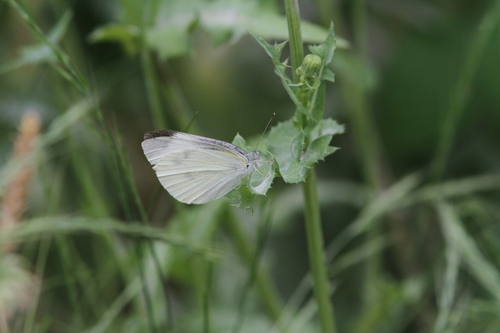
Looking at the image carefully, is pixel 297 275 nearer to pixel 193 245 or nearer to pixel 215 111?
pixel 215 111

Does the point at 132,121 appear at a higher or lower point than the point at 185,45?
higher

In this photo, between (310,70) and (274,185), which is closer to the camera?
(310,70)

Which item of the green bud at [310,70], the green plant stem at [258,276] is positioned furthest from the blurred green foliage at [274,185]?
Result: the green bud at [310,70]

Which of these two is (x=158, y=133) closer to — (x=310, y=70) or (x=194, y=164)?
(x=194, y=164)

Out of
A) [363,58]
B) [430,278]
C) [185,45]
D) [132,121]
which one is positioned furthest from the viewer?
[132,121]

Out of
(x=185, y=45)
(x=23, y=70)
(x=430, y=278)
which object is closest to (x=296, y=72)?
(x=185, y=45)

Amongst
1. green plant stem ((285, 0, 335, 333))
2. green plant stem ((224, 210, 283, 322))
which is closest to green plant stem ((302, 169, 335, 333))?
green plant stem ((285, 0, 335, 333))

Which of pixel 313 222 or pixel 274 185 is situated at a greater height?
pixel 274 185

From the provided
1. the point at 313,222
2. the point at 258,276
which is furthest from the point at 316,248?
the point at 258,276
